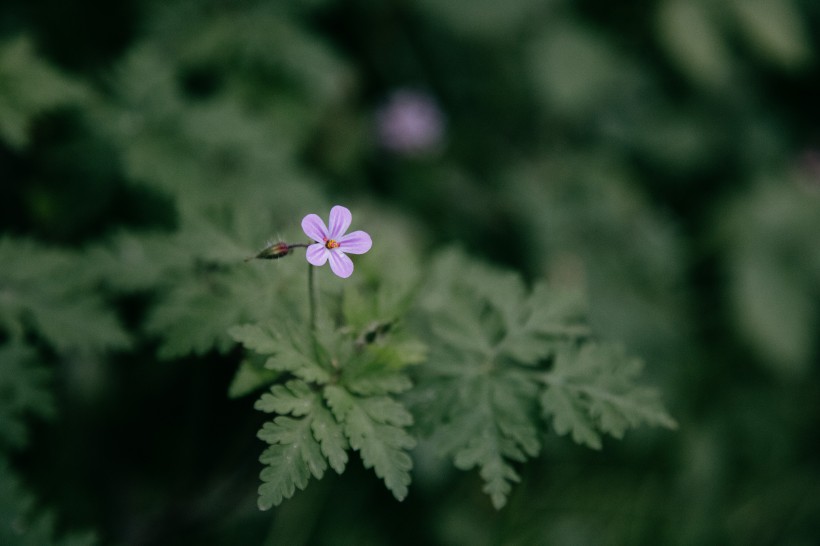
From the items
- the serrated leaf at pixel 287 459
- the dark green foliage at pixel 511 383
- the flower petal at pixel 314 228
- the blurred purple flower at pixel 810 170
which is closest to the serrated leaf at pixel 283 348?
the serrated leaf at pixel 287 459

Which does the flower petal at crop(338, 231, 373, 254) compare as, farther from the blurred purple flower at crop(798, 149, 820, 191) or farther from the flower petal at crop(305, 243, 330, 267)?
the blurred purple flower at crop(798, 149, 820, 191)

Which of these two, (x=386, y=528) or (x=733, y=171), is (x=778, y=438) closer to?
(x=733, y=171)

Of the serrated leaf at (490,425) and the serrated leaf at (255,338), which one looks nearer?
Answer: the serrated leaf at (255,338)

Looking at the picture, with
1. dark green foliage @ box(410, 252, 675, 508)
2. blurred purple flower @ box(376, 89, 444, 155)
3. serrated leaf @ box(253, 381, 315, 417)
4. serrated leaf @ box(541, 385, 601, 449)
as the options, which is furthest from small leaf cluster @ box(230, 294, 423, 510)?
→ blurred purple flower @ box(376, 89, 444, 155)

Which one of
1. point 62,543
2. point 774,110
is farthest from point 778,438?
point 62,543

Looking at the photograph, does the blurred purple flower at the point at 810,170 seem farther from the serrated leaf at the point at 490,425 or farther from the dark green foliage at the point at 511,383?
the serrated leaf at the point at 490,425

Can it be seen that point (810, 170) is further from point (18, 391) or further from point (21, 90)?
point (18, 391)

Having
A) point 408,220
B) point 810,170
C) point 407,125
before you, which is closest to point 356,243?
point 408,220
